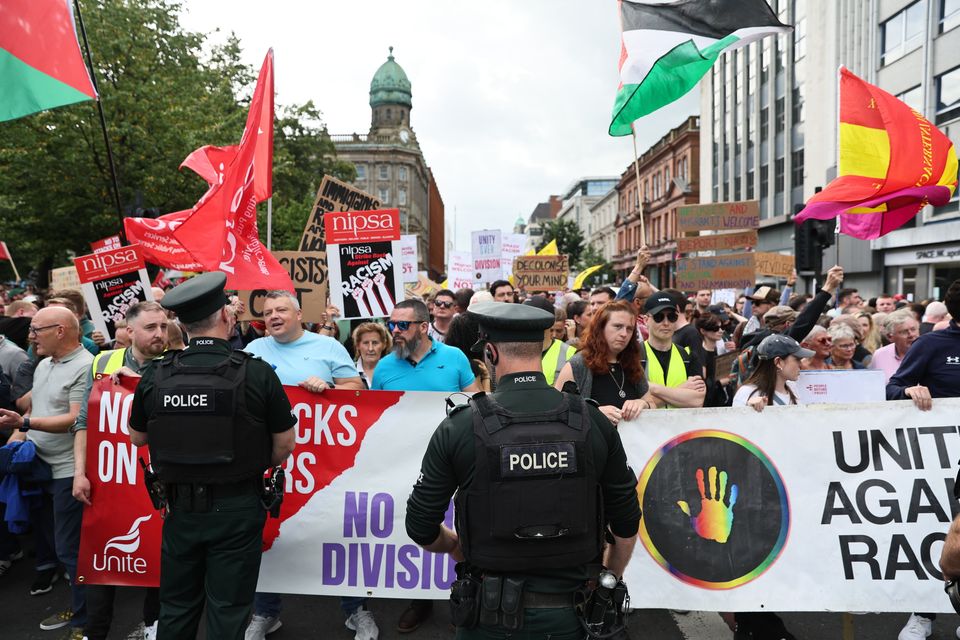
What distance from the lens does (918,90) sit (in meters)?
23.8

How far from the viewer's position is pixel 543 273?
14.6 meters

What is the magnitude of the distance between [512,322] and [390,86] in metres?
125

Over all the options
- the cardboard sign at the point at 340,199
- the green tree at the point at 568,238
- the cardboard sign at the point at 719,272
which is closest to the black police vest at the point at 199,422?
the cardboard sign at the point at 340,199

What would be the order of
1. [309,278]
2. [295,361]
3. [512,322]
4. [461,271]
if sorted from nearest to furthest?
[512,322], [295,361], [309,278], [461,271]

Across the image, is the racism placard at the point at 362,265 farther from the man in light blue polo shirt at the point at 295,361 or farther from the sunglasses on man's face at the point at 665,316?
the sunglasses on man's face at the point at 665,316

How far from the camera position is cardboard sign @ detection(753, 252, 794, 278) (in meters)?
13.6

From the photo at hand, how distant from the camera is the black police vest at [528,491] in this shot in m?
2.31

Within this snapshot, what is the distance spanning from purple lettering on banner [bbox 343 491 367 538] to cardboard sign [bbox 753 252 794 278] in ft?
37.3

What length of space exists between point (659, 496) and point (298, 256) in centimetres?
532

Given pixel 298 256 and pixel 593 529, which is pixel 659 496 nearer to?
pixel 593 529

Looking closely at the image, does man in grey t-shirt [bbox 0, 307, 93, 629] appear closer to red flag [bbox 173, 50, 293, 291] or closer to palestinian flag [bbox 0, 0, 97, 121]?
palestinian flag [bbox 0, 0, 97, 121]

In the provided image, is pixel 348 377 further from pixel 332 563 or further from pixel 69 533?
pixel 69 533

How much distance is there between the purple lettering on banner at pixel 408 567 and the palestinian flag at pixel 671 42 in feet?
14.2

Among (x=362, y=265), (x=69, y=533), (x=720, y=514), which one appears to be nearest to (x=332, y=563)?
(x=69, y=533)
